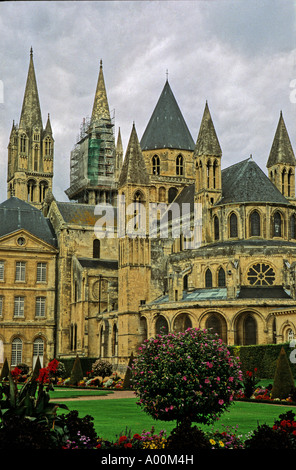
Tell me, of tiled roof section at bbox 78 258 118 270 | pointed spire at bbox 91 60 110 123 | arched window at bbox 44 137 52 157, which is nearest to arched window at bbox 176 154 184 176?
pointed spire at bbox 91 60 110 123

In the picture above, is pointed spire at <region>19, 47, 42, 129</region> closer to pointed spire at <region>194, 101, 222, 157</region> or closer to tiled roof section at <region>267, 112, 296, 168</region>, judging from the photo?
pointed spire at <region>194, 101, 222, 157</region>

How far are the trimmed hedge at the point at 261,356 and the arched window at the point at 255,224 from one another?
19000mm

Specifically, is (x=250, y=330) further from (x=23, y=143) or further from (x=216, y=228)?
(x=23, y=143)

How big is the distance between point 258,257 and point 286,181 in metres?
16.5

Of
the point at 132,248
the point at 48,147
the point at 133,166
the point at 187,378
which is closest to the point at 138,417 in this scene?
the point at 187,378

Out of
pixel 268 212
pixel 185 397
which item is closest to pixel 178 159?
pixel 268 212

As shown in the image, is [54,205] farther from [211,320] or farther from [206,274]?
[211,320]

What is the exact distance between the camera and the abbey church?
185 feet

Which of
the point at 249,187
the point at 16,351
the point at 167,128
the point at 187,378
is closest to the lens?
the point at 187,378

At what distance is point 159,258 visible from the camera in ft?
→ 217

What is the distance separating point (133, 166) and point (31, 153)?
1446 inches

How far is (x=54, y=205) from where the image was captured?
79438 mm

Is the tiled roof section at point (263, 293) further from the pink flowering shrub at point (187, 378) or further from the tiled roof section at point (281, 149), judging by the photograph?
the pink flowering shrub at point (187, 378)
